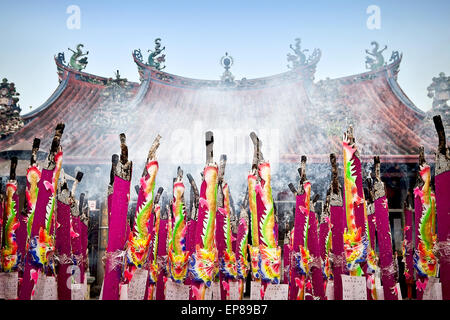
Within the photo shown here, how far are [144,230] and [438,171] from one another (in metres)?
1.96

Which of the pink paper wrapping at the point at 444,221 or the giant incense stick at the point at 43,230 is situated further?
the giant incense stick at the point at 43,230

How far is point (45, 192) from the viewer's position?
2.70 m

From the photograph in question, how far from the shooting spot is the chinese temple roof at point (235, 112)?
19.7ft

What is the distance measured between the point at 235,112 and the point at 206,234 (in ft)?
15.2

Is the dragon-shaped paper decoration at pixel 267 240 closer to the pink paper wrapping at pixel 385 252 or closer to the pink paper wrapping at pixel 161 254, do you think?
the pink paper wrapping at pixel 385 252

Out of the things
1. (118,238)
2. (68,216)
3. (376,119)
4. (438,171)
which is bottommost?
(118,238)

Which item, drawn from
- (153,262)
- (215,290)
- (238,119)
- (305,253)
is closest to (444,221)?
(305,253)

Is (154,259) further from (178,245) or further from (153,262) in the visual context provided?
(178,245)

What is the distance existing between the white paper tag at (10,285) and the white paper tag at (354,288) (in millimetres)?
2389

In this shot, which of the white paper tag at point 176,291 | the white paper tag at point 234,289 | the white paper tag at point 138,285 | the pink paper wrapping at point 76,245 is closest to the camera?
the white paper tag at point 138,285

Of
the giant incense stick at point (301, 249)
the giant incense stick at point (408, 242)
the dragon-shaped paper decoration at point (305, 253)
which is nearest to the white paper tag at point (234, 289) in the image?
the giant incense stick at point (301, 249)
